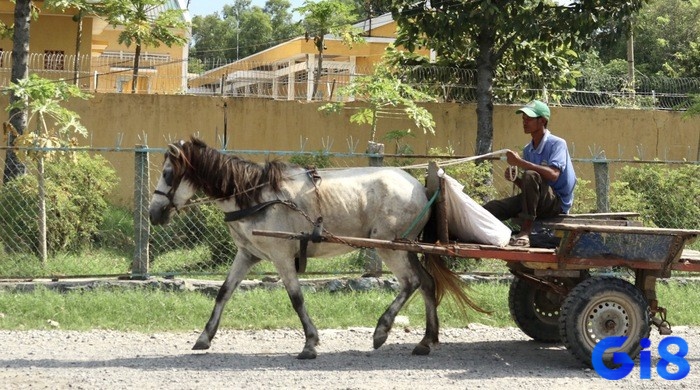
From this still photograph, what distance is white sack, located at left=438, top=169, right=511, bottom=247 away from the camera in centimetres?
900

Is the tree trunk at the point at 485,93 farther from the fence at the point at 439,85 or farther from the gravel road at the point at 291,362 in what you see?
the gravel road at the point at 291,362

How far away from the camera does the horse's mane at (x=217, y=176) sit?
29.9ft

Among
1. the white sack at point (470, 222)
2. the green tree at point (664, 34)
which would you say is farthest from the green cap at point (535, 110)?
the green tree at point (664, 34)

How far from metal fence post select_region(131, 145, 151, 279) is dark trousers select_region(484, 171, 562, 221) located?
13.4 ft

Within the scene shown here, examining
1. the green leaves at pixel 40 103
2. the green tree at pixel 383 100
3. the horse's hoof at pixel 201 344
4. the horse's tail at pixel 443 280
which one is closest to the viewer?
the horse's hoof at pixel 201 344

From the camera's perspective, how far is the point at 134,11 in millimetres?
19031

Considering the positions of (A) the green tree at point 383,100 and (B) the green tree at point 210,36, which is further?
(B) the green tree at point 210,36

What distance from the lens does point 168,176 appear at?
29.8 feet

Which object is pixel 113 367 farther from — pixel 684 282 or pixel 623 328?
pixel 684 282

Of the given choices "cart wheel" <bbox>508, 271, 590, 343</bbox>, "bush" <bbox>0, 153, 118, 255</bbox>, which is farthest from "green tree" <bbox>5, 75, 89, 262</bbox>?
"cart wheel" <bbox>508, 271, 590, 343</bbox>

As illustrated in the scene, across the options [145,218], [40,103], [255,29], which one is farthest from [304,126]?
[255,29]

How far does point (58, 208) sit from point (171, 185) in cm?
394

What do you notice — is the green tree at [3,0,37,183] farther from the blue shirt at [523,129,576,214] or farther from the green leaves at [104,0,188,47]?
the blue shirt at [523,129,576,214]

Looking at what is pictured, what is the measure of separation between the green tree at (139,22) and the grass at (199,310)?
26.2 feet
